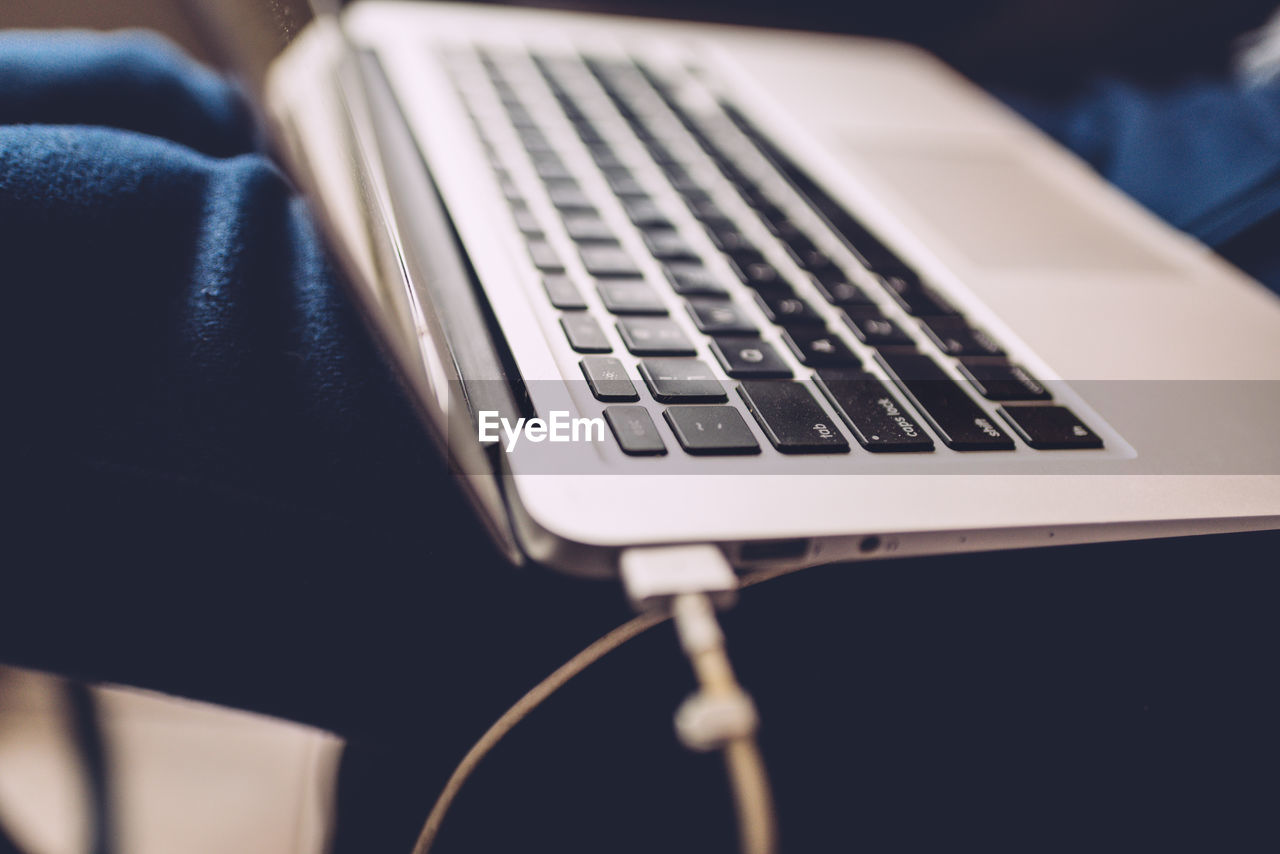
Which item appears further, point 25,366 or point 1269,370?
point 1269,370

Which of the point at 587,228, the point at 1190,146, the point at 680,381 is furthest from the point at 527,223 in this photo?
the point at 1190,146

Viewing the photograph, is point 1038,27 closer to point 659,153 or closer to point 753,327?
point 659,153

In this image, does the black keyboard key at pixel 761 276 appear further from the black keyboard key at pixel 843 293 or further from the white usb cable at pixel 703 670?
the white usb cable at pixel 703 670

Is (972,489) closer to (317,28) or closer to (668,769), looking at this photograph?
(668,769)

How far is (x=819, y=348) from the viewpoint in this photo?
0.33 meters

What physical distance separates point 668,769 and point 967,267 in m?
0.31

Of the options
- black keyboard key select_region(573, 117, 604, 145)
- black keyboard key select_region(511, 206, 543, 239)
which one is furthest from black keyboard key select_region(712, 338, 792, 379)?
black keyboard key select_region(573, 117, 604, 145)

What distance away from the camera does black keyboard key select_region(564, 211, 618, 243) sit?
37 cm

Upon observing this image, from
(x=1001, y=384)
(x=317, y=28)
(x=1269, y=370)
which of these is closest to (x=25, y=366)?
(x=317, y=28)

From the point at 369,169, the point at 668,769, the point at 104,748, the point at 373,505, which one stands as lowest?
the point at 104,748

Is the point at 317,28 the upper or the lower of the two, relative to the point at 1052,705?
upper

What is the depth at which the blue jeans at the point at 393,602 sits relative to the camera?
0.27 metres

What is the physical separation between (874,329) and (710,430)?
0.13m

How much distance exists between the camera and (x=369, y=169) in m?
0.30
